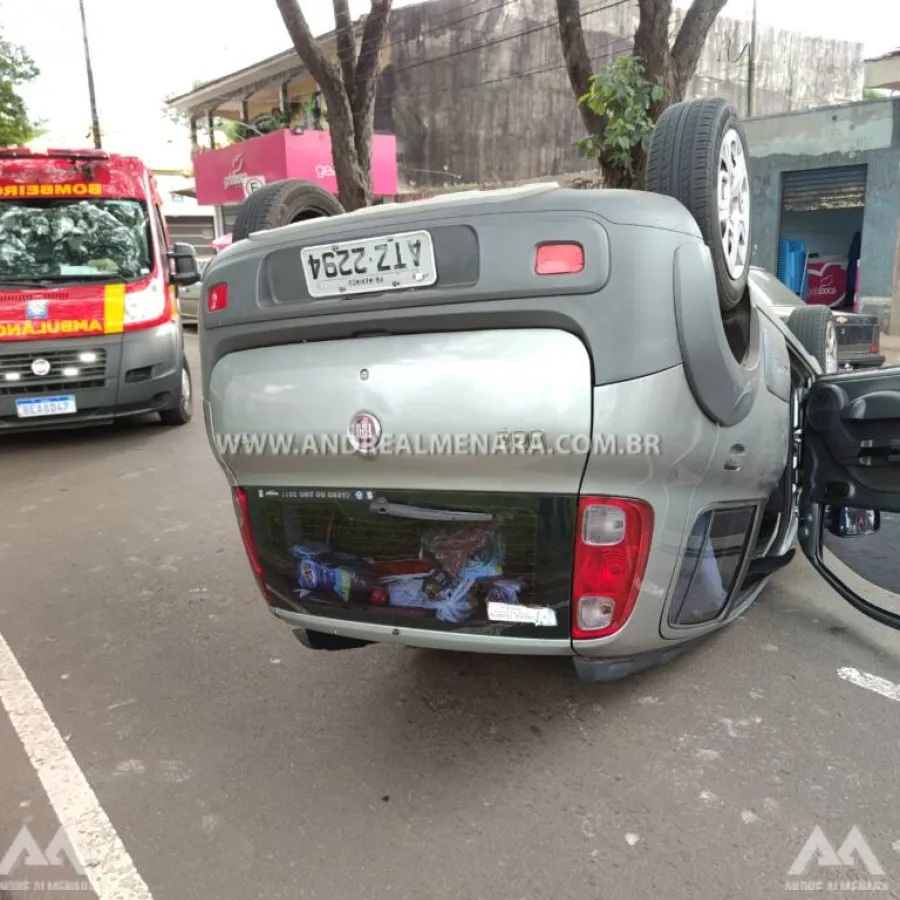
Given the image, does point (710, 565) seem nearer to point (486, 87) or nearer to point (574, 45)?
point (574, 45)

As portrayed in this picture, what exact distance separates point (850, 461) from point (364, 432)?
1.95 metres

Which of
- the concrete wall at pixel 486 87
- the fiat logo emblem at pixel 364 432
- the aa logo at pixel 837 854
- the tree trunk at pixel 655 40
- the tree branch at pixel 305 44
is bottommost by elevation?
the aa logo at pixel 837 854

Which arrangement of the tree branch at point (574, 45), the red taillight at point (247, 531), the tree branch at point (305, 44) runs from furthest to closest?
the tree branch at point (305, 44) < the tree branch at point (574, 45) < the red taillight at point (247, 531)

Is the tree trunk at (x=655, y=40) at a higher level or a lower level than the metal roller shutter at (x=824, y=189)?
higher

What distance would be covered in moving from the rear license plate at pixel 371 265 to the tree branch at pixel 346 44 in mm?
9736

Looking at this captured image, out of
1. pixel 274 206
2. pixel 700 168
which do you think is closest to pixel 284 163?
pixel 274 206

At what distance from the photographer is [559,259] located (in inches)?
79.5

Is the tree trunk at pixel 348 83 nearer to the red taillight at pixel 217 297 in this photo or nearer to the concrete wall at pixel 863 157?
the concrete wall at pixel 863 157

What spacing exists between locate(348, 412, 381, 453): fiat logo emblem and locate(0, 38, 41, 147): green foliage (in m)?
21.7

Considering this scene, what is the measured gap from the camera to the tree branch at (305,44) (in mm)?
10219

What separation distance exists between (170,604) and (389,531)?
6.72ft

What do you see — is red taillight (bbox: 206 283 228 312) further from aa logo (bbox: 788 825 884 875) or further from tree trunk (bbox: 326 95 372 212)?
tree trunk (bbox: 326 95 372 212)

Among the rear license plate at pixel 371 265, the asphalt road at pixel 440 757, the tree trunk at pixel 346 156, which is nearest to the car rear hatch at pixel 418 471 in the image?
the rear license plate at pixel 371 265

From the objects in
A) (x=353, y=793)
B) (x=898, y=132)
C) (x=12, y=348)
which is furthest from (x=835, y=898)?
(x=898, y=132)
